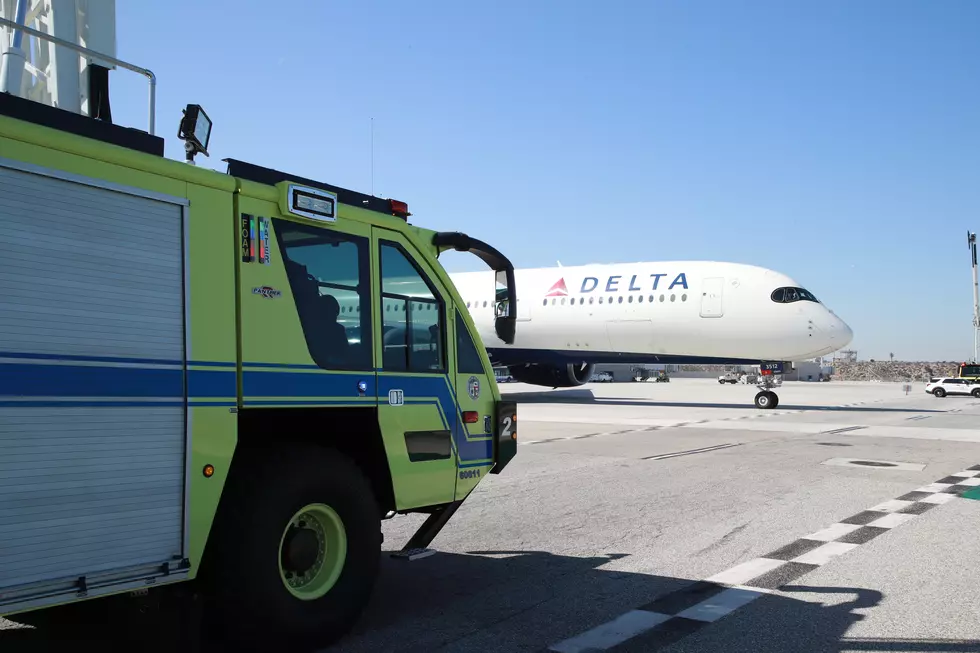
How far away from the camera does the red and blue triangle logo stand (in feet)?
95.1

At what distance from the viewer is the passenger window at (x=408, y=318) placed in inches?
199

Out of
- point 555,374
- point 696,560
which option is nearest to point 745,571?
point 696,560

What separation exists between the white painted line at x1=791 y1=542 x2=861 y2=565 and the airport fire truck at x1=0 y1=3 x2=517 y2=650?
303 cm

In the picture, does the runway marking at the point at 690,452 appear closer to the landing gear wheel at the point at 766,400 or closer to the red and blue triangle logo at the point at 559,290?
the landing gear wheel at the point at 766,400

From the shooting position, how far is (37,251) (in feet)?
11.2

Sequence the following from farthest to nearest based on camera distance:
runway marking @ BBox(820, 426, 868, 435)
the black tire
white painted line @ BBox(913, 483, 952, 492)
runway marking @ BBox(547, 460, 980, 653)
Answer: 1. runway marking @ BBox(820, 426, 868, 435)
2. white painted line @ BBox(913, 483, 952, 492)
3. runway marking @ BBox(547, 460, 980, 653)
4. the black tire

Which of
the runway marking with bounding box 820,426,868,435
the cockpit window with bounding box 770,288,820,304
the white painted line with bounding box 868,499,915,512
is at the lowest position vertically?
the white painted line with bounding box 868,499,915,512

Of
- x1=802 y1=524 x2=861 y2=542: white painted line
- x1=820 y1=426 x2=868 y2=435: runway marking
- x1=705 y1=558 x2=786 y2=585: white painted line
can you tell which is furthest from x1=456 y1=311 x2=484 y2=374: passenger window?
x1=820 y1=426 x2=868 y2=435: runway marking

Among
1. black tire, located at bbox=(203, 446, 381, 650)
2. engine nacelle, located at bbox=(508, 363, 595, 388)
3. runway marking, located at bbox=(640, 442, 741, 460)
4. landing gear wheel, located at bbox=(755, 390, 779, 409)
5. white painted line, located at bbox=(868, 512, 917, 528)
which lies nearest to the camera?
black tire, located at bbox=(203, 446, 381, 650)

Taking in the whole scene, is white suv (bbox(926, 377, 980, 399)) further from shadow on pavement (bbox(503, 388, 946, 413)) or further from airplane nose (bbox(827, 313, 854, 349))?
airplane nose (bbox(827, 313, 854, 349))

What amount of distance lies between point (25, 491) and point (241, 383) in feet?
3.63

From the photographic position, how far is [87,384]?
3529mm

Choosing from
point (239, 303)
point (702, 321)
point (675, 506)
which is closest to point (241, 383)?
point (239, 303)

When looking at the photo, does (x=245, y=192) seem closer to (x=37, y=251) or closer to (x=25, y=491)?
(x=37, y=251)
